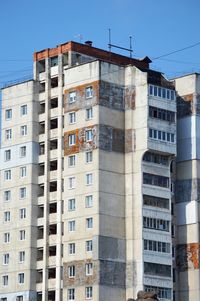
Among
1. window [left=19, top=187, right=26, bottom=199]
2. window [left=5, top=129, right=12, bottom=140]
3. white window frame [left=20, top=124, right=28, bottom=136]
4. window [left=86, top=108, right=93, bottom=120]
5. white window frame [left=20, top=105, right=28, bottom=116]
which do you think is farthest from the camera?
window [left=5, top=129, right=12, bottom=140]

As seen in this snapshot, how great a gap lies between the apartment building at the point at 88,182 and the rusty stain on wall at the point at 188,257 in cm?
241

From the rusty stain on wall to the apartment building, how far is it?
2.41 meters

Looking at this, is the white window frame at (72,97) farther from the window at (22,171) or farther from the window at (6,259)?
the window at (6,259)

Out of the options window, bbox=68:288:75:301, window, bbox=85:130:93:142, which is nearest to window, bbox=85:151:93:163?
window, bbox=85:130:93:142

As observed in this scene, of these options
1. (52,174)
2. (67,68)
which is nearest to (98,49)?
(67,68)

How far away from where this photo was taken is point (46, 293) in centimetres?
10244

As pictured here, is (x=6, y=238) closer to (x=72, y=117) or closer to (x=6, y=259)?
(x=6, y=259)

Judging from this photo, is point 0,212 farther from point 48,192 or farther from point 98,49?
point 98,49

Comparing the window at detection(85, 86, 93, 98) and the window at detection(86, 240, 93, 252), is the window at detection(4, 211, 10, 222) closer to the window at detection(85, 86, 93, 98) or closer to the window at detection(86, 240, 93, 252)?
the window at detection(86, 240, 93, 252)

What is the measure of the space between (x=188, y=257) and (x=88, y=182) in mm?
13622

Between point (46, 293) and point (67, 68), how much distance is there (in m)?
24.5

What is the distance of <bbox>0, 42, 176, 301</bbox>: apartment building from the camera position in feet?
325

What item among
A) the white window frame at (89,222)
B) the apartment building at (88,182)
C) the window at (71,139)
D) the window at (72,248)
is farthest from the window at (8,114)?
the window at (72,248)

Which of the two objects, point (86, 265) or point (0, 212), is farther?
point (0, 212)
